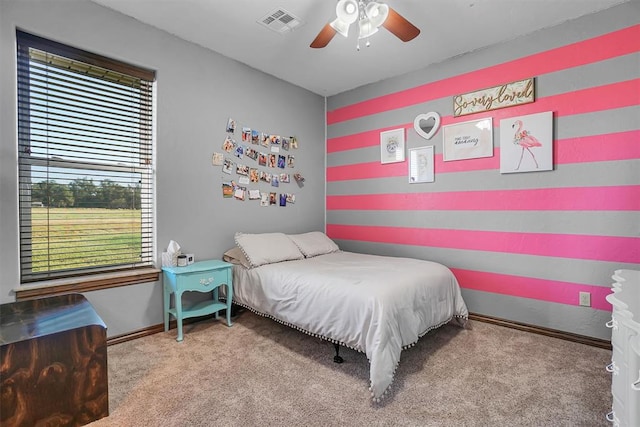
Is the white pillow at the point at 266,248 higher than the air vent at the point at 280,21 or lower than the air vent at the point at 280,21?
lower

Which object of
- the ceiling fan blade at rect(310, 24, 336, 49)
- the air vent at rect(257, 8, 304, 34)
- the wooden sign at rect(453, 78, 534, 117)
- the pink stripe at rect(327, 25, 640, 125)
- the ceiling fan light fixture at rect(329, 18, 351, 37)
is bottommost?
the wooden sign at rect(453, 78, 534, 117)

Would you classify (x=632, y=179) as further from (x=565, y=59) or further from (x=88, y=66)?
(x=88, y=66)

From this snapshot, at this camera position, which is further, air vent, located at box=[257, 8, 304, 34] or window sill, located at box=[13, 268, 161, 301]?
air vent, located at box=[257, 8, 304, 34]

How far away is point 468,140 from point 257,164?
7.31 ft

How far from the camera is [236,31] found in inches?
106

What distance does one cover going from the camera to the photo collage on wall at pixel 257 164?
321 cm

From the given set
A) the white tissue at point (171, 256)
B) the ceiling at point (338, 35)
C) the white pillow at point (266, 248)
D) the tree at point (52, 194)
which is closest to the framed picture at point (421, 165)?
the ceiling at point (338, 35)

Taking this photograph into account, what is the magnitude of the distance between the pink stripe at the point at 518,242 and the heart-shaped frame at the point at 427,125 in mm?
1037

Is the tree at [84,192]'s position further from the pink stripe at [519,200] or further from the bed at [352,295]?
the pink stripe at [519,200]

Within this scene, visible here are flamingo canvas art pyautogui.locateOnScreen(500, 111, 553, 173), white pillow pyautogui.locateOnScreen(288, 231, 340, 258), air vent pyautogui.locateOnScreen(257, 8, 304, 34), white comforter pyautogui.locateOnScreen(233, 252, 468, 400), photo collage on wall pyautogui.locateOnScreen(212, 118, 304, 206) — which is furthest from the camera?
white pillow pyautogui.locateOnScreen(288, 231, 340, 258)

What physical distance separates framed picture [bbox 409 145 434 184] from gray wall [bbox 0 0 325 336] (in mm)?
1393

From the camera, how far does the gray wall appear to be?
202cm

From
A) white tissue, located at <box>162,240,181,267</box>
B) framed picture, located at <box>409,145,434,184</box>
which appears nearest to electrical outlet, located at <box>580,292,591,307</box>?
framed picture, located at <box>409,145,434,184</box>

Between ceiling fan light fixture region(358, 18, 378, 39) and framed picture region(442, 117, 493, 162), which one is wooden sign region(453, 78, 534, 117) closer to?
framed picture region(442, 117, 493, 162)
